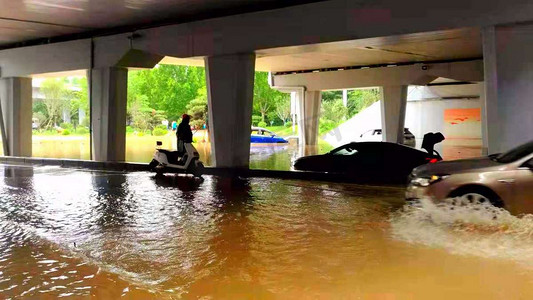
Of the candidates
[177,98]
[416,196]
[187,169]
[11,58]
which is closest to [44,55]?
[11,58]

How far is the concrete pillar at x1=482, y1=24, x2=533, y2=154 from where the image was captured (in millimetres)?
10508

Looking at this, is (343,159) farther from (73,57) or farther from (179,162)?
(73,57)

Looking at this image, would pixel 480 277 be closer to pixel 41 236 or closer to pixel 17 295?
pixel 17 295

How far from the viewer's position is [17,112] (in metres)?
21.6

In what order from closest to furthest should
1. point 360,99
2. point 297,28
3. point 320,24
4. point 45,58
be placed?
point 320,24, point 297,28, point 45,58, point 360,99

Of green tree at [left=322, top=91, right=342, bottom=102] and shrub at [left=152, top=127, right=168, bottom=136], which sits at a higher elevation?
green tree at [left=322, top=91, right=342, bottom=102]

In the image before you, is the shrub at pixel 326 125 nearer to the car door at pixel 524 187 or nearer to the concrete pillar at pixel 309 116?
the concrete pillar at pixel 309 116

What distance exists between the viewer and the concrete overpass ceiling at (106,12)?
13.7 meters

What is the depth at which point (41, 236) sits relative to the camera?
7.25 metres

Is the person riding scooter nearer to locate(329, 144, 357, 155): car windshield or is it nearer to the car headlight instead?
locate(329, 144, 357, 155): car windshield

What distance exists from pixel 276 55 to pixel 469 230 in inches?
378

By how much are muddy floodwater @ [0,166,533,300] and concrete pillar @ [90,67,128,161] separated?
753 centimetres

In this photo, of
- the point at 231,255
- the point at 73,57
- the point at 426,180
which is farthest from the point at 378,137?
the point at 231,255

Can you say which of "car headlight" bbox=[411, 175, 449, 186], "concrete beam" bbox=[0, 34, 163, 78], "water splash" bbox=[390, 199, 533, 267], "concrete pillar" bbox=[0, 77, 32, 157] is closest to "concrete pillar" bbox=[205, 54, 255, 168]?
"concrete beam" bbox=[0, 34, 163, 78]
